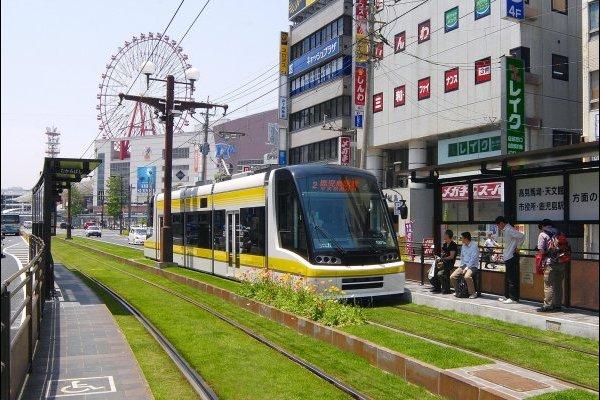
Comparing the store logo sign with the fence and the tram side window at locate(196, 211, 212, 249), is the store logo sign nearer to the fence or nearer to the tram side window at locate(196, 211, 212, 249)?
the tram side window at locate(196, 211, 212, 249)

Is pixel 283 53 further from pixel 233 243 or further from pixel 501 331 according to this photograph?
pixel 501 331

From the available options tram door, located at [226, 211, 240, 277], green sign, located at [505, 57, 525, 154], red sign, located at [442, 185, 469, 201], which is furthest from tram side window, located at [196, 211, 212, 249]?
green sign, located at [505, 57, 525, 154]

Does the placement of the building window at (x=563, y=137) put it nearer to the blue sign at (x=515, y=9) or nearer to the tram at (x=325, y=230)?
the blue sign at (x=515, y=9)

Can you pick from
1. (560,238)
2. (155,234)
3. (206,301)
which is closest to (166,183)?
(155,234)

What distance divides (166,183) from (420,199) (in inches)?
728

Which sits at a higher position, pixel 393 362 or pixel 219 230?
pixel 219 230

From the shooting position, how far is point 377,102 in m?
40.2

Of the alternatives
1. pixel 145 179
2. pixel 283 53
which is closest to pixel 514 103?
pixel 283 53

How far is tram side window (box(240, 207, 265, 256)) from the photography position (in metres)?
15.5

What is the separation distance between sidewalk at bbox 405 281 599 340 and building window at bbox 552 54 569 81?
831 inches

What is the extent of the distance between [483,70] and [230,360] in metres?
26.5

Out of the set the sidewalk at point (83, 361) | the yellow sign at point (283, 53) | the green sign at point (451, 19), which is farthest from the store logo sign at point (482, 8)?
the sidewalk at point (83, 361)

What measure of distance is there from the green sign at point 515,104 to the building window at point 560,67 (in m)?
3.66

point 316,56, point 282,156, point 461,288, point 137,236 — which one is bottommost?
point 137,236
